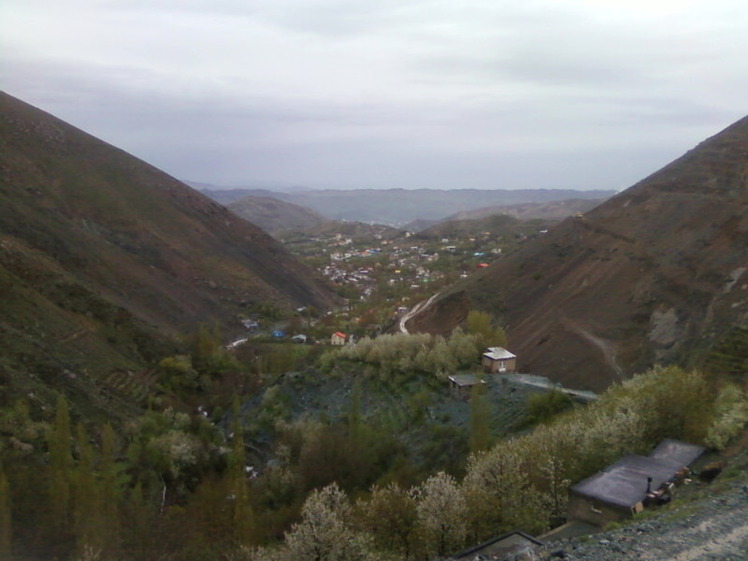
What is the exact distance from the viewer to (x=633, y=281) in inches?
1325

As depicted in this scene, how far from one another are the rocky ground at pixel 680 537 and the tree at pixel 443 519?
6.44 ft

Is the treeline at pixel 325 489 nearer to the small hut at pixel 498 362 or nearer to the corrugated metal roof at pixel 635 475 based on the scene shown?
the corrugated metal roof at pixel 635 475

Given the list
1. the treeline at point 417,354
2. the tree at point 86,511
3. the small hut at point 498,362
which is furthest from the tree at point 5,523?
the small hut at point 498,362

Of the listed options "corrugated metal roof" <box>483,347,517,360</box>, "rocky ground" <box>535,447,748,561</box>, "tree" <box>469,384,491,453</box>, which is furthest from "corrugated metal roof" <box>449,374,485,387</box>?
"rocky ground" <box>535,447,748,561</box>

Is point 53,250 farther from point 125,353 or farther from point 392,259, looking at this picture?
point 392,259

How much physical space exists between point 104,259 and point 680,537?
156ft

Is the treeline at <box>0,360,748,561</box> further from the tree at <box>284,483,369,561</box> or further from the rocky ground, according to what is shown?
the rocky ground

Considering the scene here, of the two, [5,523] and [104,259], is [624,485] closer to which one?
[5,523]

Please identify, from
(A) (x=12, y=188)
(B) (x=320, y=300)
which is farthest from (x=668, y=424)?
(B) (x=320, y=300)

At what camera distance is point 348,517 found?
38.9ft

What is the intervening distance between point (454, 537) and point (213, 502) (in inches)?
442

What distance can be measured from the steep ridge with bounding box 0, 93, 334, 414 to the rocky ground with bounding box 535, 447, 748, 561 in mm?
21321

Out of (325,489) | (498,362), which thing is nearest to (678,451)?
(325,489)

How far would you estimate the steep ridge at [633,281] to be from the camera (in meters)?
27.7
